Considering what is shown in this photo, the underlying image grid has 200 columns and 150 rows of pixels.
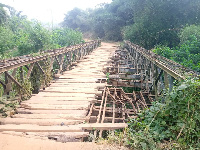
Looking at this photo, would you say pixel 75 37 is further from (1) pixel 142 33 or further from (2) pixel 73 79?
(2) pixel 73 79

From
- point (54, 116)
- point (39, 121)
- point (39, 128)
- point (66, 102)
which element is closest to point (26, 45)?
point (66, 102)

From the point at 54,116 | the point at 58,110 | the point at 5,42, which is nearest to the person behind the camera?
the point at 54,116

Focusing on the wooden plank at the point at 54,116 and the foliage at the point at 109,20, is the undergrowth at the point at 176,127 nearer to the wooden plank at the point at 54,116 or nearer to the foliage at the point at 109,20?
the wooden plank at the point at 54,116

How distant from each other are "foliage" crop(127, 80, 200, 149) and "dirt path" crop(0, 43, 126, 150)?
78 cm

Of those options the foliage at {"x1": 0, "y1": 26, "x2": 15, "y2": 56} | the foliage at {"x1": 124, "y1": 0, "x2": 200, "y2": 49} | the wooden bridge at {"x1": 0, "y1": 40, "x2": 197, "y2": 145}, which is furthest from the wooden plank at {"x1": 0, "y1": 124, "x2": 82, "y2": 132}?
the foliage at {"x1": 124, "y1": 0, "x2": 200, "y2": 49}

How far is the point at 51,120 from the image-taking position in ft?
12.3

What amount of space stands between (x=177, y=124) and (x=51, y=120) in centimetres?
252

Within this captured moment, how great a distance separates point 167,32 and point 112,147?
671 inches

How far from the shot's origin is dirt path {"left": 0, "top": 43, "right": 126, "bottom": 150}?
9.18 ft

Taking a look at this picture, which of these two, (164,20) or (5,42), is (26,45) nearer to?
(5,42)

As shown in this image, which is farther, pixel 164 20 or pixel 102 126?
pixel 164 20

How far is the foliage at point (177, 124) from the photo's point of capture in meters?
2.61

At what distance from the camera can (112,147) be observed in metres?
2.60

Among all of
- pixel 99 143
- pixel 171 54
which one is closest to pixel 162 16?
pixel 171 54
